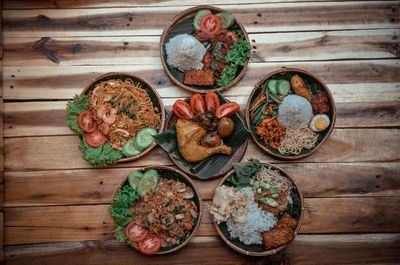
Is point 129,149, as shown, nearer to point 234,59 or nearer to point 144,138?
point 144,138

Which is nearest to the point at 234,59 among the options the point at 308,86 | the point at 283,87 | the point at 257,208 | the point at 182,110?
the point at 283,87

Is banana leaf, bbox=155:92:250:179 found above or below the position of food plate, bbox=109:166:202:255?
above

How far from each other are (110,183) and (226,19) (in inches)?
109

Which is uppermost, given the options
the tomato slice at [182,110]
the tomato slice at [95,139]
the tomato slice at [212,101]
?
the tomato slice at [212,101]

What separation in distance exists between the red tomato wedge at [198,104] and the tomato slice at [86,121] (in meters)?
1.34

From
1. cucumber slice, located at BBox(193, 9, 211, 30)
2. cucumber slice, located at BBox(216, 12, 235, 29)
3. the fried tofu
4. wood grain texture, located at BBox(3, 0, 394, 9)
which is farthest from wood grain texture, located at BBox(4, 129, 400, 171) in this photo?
cucumber slice, located at BBox(193, 9, 211, 30)

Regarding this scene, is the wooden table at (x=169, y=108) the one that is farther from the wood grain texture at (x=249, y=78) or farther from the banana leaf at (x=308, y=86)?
the banana leaf at (x=308, y=86)

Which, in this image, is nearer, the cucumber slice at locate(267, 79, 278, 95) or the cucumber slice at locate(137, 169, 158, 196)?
the cucumber slice at locate(137, 169, 158, 196)

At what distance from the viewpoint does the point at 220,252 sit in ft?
14.0

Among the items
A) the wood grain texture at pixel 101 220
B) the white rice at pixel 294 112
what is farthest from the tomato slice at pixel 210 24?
the wood grain texture at pixel 101 220

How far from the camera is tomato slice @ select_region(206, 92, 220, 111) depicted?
411 centimetres

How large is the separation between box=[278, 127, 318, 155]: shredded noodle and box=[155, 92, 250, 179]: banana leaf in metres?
0.55

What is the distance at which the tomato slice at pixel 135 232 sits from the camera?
3.93 metres

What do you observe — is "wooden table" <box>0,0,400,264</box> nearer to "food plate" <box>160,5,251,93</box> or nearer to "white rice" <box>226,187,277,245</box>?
"food plate" <box>160,5,251,93</box>
